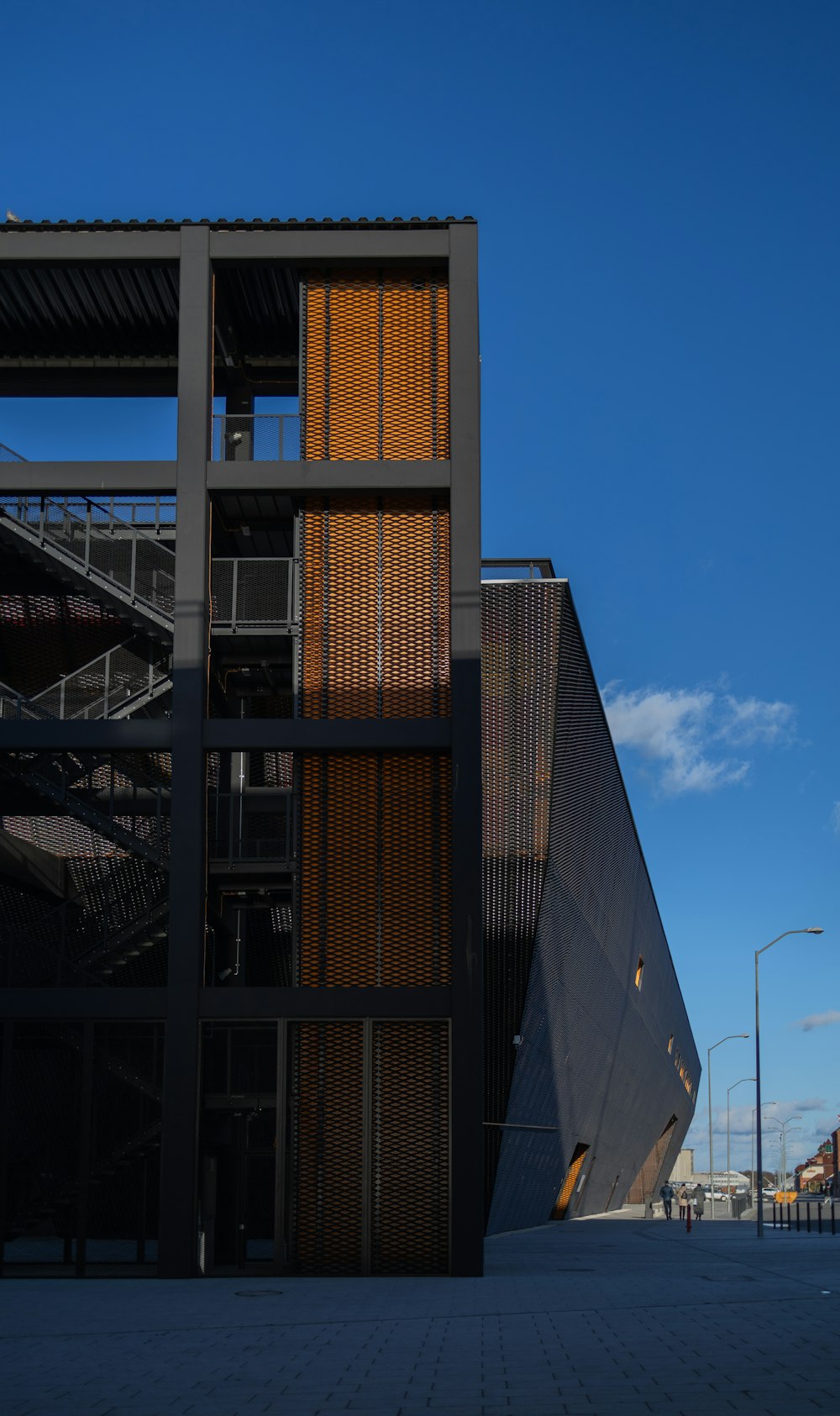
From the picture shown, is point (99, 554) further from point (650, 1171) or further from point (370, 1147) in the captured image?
point (650, 1171)

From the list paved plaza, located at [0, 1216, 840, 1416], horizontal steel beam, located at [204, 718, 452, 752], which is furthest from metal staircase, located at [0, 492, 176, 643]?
paved plaza, located at [0, 1216, 840, 1416]

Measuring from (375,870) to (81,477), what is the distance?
834cm

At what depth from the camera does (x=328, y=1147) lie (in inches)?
926

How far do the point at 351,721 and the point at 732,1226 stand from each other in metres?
30.3

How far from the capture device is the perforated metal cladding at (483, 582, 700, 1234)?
3384cm

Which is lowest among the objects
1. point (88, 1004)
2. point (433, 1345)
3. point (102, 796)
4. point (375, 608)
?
point (433, 1345)

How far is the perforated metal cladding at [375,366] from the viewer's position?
86.2ft

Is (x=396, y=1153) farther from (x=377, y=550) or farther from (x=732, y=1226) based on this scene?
(x=732, y=1226)

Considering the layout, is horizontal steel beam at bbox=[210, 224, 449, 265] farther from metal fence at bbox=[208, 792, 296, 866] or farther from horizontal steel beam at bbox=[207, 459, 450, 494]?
metal fence at bbox=[208, 792, 296, 866]

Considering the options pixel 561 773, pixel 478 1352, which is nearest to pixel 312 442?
pixel 561 773

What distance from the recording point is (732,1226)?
47781 millimetres

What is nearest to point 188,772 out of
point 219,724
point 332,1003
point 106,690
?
point 219,724

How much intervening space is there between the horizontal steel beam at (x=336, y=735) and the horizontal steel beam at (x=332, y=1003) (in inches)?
154

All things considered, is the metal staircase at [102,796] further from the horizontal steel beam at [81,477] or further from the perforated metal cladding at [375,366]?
the perforated metal cladding at [375,366]
